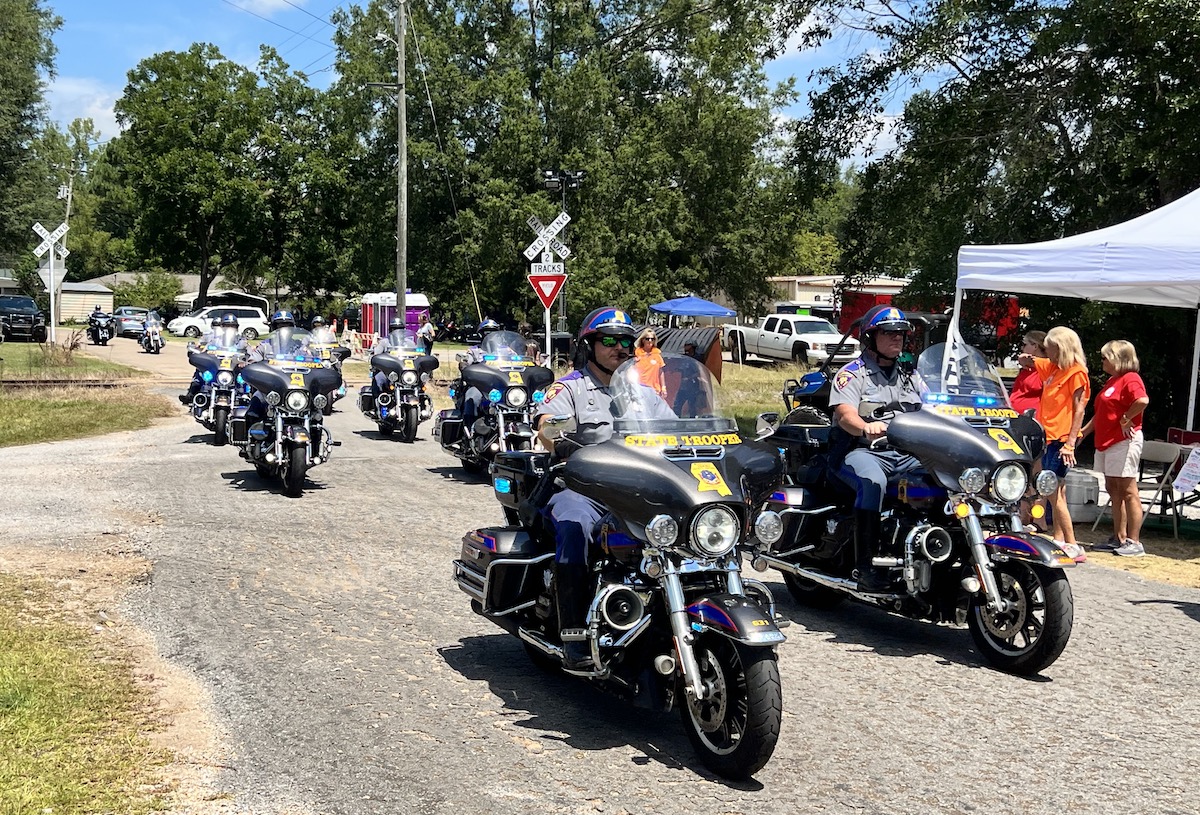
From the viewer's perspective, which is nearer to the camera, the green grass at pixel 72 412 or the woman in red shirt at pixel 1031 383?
the woman in red shirt at pixel 1031 383

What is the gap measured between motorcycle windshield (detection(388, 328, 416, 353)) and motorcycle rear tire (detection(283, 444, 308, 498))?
6076 millimetres

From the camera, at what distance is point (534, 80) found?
166 ft

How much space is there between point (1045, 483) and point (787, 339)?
A: 34.7 m

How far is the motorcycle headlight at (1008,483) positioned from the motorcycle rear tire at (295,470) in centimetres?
747

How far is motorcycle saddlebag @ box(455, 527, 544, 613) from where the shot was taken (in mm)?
5660

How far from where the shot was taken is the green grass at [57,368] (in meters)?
25.3

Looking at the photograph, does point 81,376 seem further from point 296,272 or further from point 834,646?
point 296,272

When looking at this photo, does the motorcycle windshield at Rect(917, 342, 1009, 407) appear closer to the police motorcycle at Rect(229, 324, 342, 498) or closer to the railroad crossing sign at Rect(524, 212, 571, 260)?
the police motorcycle at Rect(229, 324, 342, 498)

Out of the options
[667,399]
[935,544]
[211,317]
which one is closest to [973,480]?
[935,544]

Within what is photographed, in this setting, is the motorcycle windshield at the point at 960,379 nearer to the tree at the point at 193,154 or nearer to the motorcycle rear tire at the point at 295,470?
the motorcycle rear tire at the point at 295,470

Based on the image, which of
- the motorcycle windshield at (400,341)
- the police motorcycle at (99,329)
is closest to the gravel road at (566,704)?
the motorcycle windshield at (400,341)

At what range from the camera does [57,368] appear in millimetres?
27219

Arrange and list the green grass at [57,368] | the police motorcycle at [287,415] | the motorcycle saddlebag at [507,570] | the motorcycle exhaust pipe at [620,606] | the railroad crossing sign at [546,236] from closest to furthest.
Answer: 1. the motorcycle exhaust pipe at [620,606]
2. the motorcycle saddlebag at [507,570]
3. the police motorcycle at [287,415]
4. the railroad crossing sign at [546,236]
5. the green grass at [57,368]

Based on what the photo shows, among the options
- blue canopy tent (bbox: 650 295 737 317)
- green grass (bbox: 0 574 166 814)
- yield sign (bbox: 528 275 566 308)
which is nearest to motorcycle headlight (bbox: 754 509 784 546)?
green grass (bbox: 0 574 166 814)
